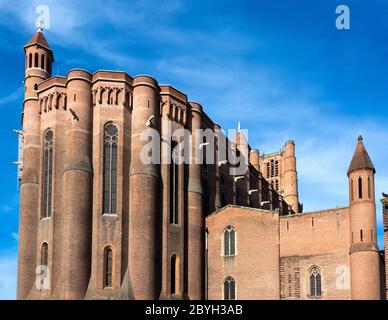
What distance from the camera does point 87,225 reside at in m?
47.6

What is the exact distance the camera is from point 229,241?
52.7 m

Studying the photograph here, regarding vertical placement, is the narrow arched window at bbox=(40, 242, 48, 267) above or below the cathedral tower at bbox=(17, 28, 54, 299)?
below

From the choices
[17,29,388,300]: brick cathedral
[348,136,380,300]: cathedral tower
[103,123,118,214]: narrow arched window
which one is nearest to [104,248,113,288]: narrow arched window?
[17,29,388,300]: brick cathedral

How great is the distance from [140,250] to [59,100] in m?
12.8

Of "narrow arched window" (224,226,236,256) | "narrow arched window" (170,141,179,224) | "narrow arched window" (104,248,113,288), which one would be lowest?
"narrow arched window" (104,248,113,288)

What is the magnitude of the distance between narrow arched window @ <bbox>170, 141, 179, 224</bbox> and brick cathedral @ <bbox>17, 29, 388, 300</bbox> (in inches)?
4.6

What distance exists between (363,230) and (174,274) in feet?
44.9

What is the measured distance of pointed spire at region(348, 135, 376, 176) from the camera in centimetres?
→ 4853

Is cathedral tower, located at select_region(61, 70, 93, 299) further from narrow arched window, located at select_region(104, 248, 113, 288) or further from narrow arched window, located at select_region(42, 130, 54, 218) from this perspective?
narrow arched window, located at select_region(42, 130, 54, 218)

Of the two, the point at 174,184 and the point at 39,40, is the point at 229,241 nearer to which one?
the point at 174,184

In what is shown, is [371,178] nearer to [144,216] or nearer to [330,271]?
[330,271]

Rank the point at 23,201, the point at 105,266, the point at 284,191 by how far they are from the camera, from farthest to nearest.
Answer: the point at 284,191, the point at 23,201, the point at 105,266
